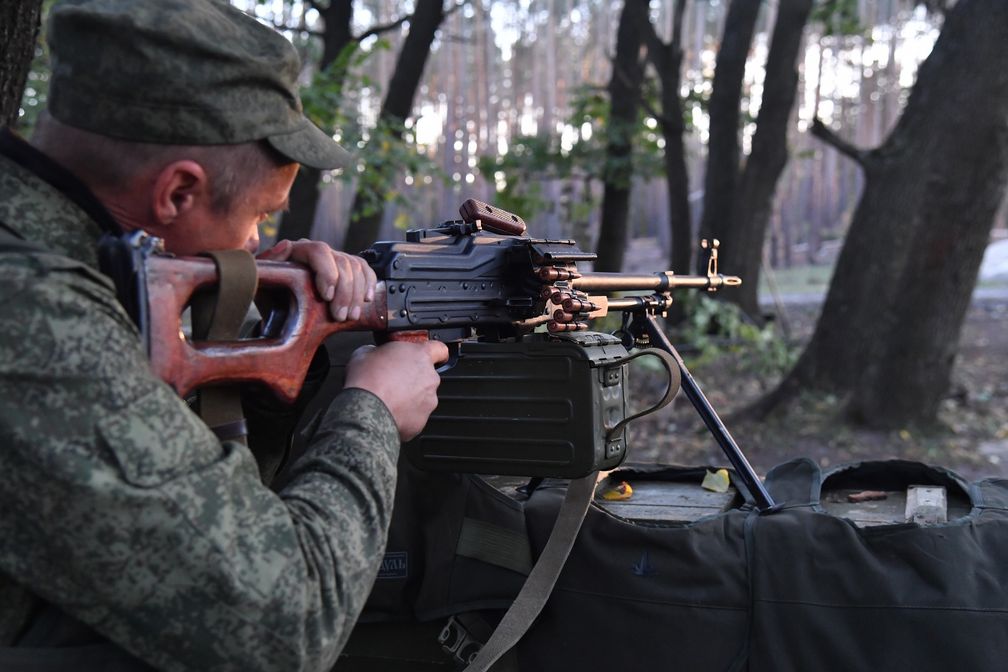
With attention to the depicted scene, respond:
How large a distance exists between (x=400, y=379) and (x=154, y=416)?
1.73 ft

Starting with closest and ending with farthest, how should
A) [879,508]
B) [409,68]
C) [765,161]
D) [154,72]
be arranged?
[154,72] < [879,508] < [409,68] < [765,161]

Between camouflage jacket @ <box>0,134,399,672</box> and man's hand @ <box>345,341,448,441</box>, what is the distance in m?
0.31

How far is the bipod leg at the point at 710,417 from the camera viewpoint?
8.26 ft

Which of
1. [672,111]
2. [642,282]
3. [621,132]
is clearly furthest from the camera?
[672,111]

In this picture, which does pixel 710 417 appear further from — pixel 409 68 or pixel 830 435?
pixel 409 68

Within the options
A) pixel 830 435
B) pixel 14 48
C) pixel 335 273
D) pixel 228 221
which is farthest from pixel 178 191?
pixel 830 435

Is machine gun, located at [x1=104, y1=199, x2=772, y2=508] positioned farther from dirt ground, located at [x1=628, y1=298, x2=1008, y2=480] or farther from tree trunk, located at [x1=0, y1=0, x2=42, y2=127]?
dirt ground, located at [x1=628, y1=298, x2=1008, y2=480]

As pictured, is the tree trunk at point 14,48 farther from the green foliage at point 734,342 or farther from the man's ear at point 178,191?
the green foliage at point 734,342

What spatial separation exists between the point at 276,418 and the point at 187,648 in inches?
27.0

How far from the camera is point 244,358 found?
60.0 inches

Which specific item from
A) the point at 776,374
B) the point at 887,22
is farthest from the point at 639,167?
the point at 887,22

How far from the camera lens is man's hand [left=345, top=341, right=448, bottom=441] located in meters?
1.60

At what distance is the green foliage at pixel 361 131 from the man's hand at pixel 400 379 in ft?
14.4

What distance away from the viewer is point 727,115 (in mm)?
9516
